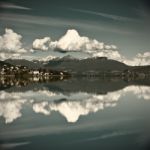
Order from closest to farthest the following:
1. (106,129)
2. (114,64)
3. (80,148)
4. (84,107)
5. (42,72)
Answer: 1. (80,148)
2. (106,129)
3. (84,107)
4. (42,72)
5. (114,64)

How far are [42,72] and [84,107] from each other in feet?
144

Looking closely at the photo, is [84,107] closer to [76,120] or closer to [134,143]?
[76,120]

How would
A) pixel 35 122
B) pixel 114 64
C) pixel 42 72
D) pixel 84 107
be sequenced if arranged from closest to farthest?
pixel 35 122
pixel 84 107
pixel 42 72
pixel 114 64

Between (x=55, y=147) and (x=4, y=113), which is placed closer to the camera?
(x=55, y=147)

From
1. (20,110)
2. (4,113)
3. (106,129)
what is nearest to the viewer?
(106,129)

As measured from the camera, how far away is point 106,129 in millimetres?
6586

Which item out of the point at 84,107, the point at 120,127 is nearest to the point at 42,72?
the point at 84,107

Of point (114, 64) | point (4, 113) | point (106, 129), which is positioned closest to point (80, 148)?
point (106, 129)

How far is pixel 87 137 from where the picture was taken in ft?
19.1

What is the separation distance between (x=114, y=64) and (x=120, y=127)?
319 ft

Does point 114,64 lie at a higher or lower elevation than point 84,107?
higher

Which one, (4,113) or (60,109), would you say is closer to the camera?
(4,113)

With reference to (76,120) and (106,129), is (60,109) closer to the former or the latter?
(76,120)

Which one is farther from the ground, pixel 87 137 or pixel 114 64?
pixel 114 64
